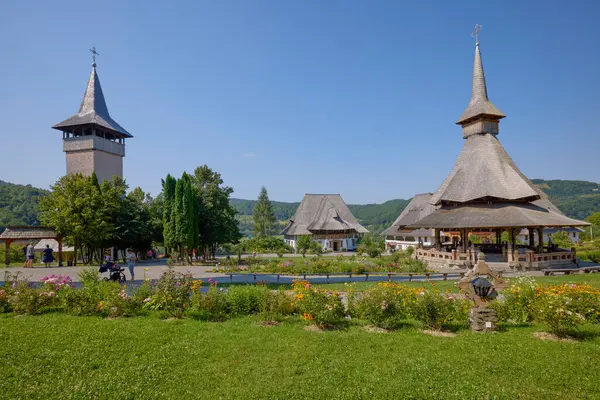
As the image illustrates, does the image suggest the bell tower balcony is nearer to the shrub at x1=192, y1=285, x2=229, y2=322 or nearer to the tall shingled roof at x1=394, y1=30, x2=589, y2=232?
the tall shingled roof at x1=394, y1=30, x2=589, y2=232

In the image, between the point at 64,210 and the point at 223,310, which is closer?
the point at 223,310

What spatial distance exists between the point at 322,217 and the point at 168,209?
965 inches

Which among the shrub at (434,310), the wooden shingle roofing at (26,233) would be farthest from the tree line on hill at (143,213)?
the shrub at (434,310)

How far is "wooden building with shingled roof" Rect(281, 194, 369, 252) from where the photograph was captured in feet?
156

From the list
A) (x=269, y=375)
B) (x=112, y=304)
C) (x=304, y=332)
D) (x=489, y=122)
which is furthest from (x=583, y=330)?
(x=489, y=122)

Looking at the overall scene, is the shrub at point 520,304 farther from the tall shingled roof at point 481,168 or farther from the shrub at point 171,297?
the tall shingled roof at point 481,168

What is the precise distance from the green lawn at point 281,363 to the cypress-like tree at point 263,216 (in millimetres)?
60351

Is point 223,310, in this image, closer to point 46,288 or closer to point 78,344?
point 78,344

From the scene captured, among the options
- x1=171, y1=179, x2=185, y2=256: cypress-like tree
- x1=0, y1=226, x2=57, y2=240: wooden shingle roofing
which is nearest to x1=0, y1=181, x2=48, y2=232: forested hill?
x1=0, y1=226, x2=57, y2=240: wooden shingle roofing

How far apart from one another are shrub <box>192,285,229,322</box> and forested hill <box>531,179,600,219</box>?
138413 mm

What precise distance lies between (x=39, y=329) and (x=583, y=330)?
12.8 meters

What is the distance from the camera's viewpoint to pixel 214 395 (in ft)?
17.6

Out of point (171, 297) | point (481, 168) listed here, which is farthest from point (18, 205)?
point (481, 168)

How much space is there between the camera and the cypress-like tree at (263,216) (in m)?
69.2
